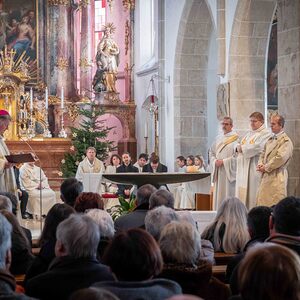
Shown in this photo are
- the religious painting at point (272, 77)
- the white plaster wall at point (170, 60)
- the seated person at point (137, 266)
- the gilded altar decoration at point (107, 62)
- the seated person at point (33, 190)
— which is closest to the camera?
the seated person at point (137, 266)

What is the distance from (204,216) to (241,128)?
15.1 feet

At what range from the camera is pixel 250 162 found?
11875 mm

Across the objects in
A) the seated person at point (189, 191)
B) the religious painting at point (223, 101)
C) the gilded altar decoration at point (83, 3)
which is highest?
the gilded altar decoration at point (83, 3)

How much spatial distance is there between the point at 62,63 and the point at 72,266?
19898mm

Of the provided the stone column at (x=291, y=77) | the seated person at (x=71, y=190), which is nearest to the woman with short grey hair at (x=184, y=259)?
the seated person at (x=71, y=190)

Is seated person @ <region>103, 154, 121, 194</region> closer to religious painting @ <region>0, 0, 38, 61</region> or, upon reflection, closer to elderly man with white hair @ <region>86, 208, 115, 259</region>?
religious painting @ <region>0, 0, 38, 61</region>

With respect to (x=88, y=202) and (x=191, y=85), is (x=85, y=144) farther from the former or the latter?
(x=88, y=202)

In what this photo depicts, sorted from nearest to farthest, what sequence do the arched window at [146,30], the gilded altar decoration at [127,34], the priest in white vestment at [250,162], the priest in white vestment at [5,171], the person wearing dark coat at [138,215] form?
the person wearing dark coat at [138,215]
the priest in white vestment at [5,171]
the priest in white vestment at [250,162]
the arched window at [146,30]
the gilded altar decoration at [127,34]

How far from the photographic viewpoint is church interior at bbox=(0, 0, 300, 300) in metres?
4.23

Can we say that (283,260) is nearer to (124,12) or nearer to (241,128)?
(241,128)

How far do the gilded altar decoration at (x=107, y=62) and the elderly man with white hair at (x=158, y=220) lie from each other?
18168mm

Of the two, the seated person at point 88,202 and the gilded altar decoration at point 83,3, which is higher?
the gilded altar decoration at point 83,3

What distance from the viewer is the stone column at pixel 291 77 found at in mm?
11664

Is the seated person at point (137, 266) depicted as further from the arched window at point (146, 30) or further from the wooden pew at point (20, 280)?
the arched window at point (146, 30)
